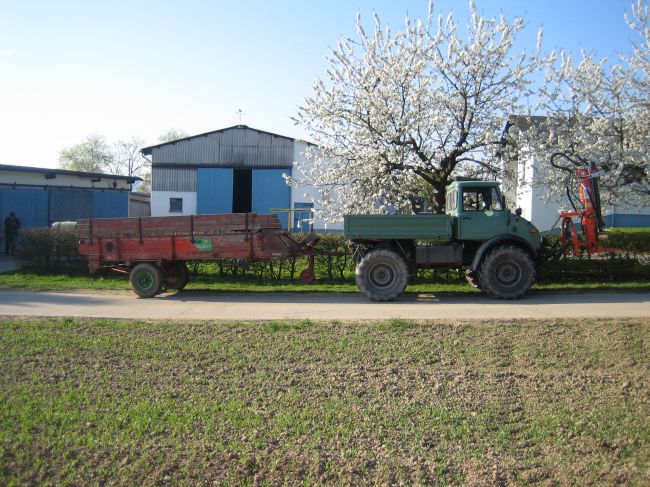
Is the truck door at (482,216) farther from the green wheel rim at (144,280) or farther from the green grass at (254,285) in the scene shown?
the green wheel rim at (144,280)

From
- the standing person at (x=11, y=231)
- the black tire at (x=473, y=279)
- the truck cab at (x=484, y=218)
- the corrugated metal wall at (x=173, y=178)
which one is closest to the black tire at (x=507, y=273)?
the truck cab at (x=484, y=218)

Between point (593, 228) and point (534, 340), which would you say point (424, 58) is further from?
point (534, 340)

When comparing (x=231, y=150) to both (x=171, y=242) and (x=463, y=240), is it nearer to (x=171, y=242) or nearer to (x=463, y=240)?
(x=171, y=242)

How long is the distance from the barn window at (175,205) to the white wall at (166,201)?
0.20 metres

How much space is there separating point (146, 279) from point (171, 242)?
3.74 feet

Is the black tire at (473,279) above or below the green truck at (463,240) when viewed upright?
below

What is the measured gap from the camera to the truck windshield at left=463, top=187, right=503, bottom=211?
Result: 45.1ft

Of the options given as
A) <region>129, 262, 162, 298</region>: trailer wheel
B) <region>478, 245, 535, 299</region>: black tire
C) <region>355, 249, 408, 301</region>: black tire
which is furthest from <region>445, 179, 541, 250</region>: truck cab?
<region>129, 262, 162, 298</region>: trailer wheel

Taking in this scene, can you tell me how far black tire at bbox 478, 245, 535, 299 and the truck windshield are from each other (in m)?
1.00

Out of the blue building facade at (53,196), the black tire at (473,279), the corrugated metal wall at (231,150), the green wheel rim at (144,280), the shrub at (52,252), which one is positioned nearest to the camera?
the black tire at (473,279)

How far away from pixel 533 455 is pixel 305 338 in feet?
12.6

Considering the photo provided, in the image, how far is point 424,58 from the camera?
58.9 ft

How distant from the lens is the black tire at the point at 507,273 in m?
13.4

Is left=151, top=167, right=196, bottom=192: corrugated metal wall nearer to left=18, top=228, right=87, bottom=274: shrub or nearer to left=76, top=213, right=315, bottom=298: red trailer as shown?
left=18, top=228, right=87, bottom=274: shrub
